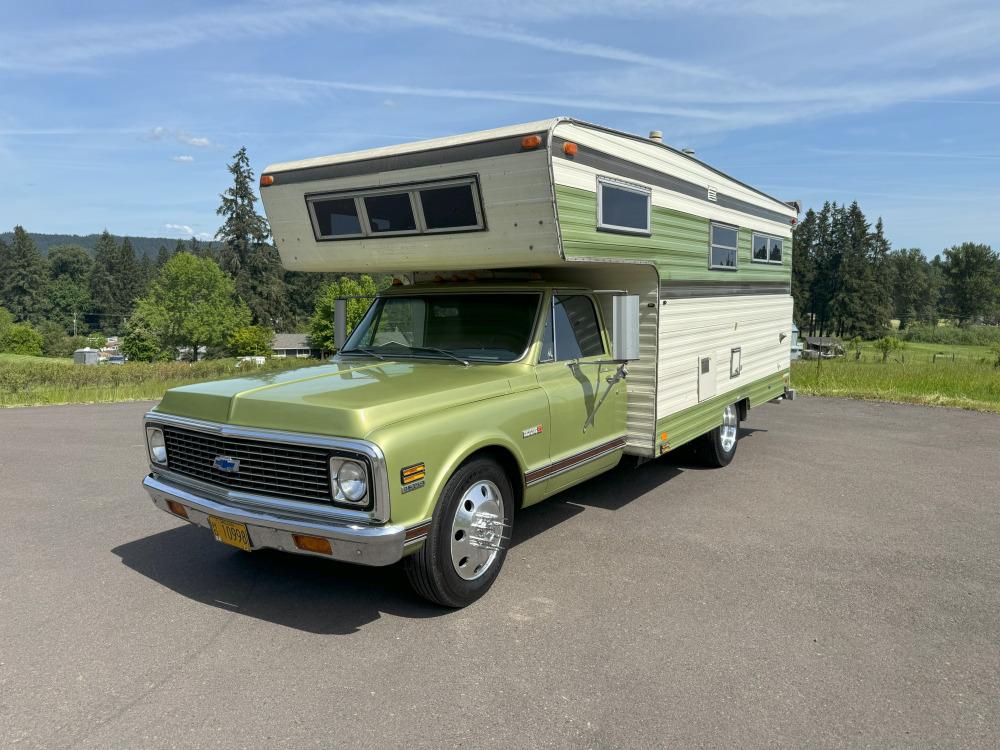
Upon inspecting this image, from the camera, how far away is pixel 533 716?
3.13m

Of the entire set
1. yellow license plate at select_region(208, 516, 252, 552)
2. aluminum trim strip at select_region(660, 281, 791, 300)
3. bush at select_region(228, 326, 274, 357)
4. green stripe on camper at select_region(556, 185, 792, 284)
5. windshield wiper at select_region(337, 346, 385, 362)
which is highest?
green stripe on camper at select_region(556, 185, 792, 284)

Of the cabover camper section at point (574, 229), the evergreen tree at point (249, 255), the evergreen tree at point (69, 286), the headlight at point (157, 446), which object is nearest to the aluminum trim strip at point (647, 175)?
the cabover camper section at point (574, 229)

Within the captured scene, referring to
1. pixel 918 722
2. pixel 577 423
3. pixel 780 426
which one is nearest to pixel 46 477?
pixel 577 423

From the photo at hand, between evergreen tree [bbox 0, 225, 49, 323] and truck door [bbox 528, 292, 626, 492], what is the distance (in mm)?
117348

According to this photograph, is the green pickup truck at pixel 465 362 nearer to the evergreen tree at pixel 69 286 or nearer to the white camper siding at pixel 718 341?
the white camper siding at pixel 718 341

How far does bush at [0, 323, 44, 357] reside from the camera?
267ft

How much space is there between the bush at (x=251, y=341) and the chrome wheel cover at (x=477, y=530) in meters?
61.2

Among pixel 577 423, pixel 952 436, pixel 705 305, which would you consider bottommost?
pixel 952 436

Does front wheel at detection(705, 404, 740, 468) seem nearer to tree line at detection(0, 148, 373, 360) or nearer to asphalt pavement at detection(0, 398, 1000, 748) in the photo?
asphalt pavement at detection(0, 398, 1000, 748)

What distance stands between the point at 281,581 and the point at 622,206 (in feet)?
12.0

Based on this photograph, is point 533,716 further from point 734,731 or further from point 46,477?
point 46,477

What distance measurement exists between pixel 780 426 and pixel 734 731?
794 centimetres

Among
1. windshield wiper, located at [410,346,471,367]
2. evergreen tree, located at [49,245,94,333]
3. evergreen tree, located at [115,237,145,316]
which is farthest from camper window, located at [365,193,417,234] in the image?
evergreen tree, located at [115,237,145,316]

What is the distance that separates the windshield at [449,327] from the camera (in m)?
5.14
